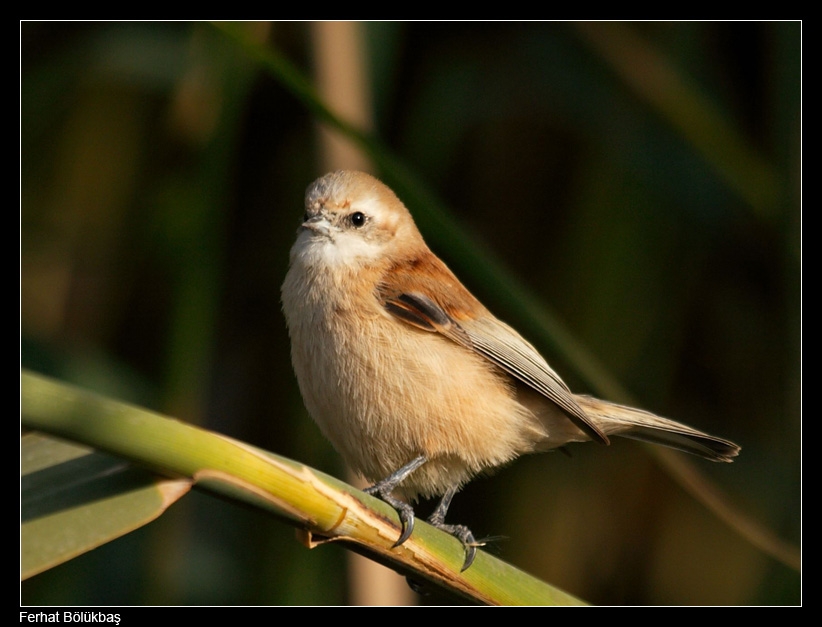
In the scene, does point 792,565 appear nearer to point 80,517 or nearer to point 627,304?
point 627,304

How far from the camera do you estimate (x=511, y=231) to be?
401 centimetres

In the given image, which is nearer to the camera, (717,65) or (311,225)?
(311,225)

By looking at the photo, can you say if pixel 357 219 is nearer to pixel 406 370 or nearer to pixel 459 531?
pixel 406 370

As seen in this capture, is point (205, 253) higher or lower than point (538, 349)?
higher

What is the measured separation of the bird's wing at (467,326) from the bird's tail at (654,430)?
5.0 inches

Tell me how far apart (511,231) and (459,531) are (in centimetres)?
194

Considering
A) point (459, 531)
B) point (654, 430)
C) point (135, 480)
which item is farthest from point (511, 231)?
point (135, 480)

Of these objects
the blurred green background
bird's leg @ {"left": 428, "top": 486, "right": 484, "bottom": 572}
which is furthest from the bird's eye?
bird's leg @ {"left": 428, "top": 486, "right": 484, "bottom": 572}

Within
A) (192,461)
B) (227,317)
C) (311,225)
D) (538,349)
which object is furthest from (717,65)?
(192,461)

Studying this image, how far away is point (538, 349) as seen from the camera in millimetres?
3146

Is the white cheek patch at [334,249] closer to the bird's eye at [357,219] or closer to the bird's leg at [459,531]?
the bird's eye at [357,219]

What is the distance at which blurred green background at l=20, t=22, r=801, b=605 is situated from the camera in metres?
3.57

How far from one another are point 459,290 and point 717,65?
1805 mm

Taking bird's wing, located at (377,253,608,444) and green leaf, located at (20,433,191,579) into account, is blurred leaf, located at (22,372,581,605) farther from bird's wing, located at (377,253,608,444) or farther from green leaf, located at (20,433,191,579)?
bird's wing, located at (377,253,608,444)
